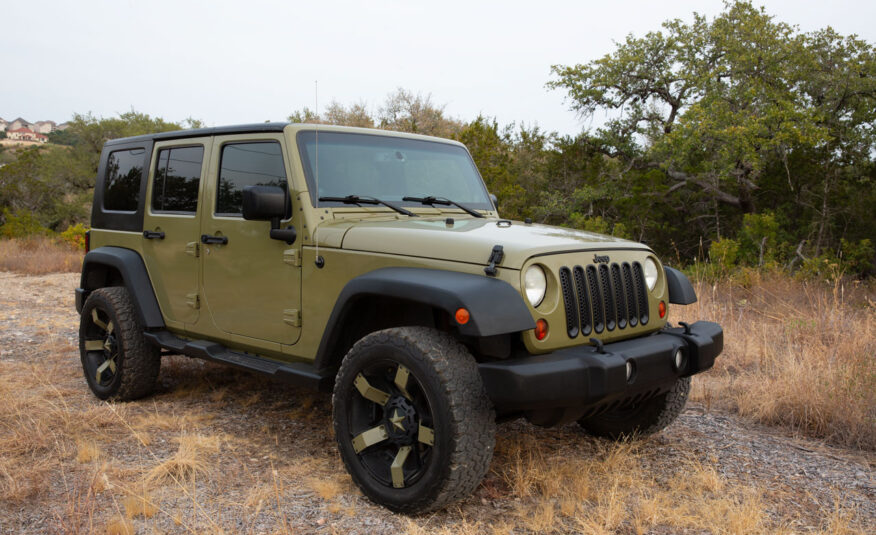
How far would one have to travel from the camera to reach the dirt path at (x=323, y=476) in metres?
3.06

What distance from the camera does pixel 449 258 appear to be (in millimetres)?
3119

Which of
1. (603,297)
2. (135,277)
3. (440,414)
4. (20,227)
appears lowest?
(20,227)

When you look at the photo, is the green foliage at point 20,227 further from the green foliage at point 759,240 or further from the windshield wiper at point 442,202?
the windshield wiper at point 442,202

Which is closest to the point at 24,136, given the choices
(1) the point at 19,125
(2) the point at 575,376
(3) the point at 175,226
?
(1) the point at 19,125

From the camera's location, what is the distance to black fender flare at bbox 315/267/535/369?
2760mm

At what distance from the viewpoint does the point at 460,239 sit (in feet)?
10.3

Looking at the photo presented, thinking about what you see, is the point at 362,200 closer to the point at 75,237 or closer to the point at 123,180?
the point at 123,180

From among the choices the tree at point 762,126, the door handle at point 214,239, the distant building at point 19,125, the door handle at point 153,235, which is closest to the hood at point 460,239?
the door handle at point 214,239

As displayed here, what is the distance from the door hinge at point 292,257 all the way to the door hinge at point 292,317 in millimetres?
257

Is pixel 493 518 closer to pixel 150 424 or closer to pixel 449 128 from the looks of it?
pixel 150 424

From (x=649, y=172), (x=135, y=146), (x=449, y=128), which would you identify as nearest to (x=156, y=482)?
(x=135, y=146)

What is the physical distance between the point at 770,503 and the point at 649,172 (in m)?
11.8

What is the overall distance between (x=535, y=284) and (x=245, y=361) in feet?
6.26

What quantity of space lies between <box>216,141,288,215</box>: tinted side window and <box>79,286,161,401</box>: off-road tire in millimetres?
1250
